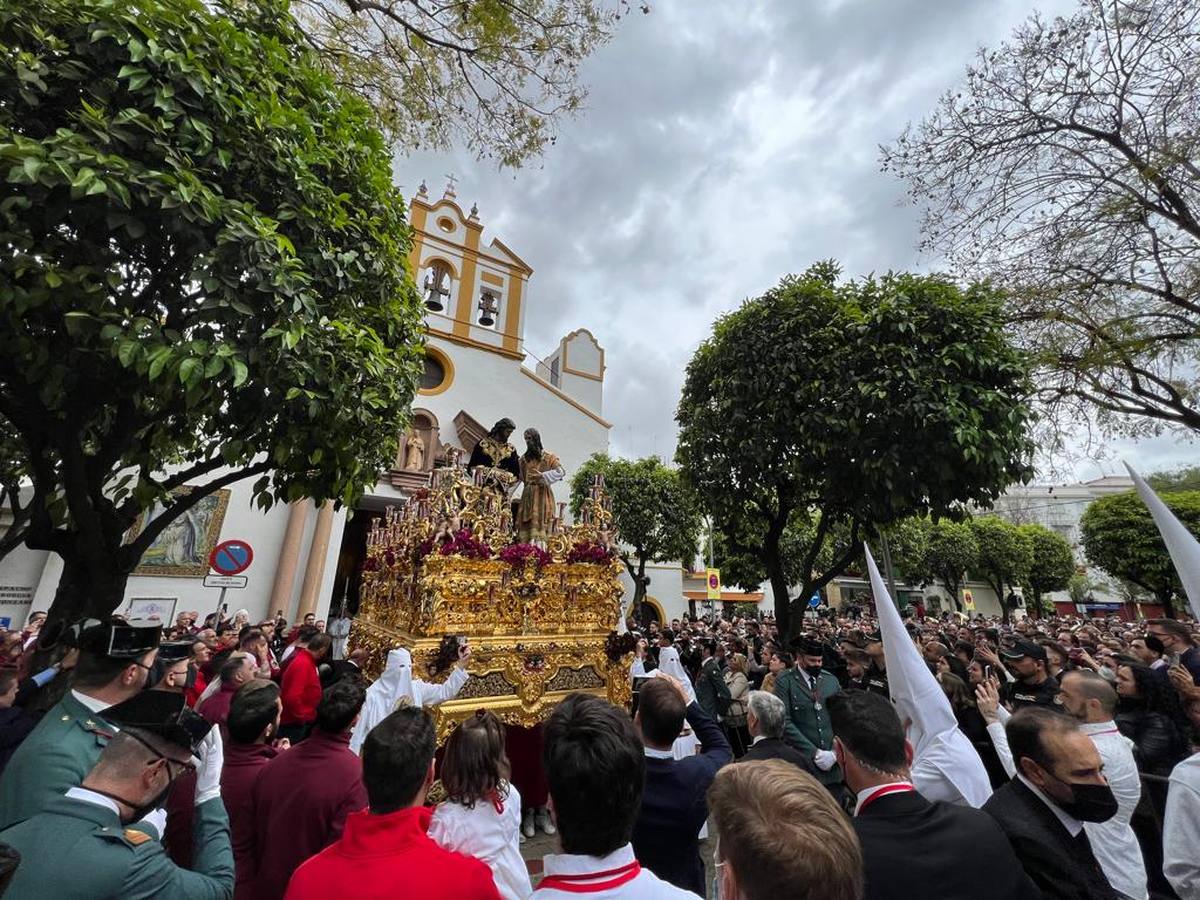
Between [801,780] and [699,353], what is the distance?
32.7 ft

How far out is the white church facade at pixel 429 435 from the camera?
13961mm

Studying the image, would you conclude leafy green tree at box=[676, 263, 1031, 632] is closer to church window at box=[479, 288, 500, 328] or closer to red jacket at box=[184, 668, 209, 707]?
red jacket at box=[184, 668, 209, 707]

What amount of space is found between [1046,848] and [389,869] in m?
2.47

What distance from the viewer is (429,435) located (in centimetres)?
1914

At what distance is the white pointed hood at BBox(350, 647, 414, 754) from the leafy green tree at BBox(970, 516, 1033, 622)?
38.6m

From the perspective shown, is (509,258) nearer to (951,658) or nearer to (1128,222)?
(1128,222)

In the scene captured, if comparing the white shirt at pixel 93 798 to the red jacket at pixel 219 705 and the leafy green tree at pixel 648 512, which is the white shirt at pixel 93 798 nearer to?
the red jacket at pixel 219 705

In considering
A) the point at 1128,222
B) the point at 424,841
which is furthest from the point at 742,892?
the point at 1128,222

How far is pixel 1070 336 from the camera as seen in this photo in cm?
818

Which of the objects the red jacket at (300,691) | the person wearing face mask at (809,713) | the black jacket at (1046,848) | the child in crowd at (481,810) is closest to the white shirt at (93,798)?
the child in crowd at (481,810)

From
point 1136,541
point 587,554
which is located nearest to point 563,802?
point 587,554

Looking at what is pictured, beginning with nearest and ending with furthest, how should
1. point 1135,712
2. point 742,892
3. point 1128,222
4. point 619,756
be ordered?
point 742,892 < point 619,756 < point 1135,712 < point 1128,222

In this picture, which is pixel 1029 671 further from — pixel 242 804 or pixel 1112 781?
pixel 242 804

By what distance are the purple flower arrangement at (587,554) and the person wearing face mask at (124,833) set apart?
548 centimetres
